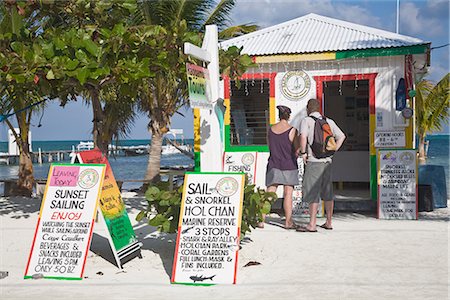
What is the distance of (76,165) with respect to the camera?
6.34m

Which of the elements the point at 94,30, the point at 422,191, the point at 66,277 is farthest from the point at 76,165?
the point at 422,191

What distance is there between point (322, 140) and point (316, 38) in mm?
3121

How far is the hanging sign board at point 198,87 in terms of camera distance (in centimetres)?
577

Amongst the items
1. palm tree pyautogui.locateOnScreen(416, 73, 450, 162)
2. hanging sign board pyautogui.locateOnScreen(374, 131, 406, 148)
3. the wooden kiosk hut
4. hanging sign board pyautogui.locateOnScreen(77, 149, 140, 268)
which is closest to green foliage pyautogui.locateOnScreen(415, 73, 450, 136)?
palm tree pyautogui.locateOnScreen(416, 73, 450, 162)

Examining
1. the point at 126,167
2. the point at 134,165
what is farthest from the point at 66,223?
the point at 134,165

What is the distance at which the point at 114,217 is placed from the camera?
6473mm

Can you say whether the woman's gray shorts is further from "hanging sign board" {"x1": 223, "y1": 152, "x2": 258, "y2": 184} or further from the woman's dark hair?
"hanging sign board" {"x1": 223, "y1": 152, "x2": 258, "y2": 184}

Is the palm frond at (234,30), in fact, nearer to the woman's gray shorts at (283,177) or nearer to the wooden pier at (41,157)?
the woman's gray shorts at (283,177)

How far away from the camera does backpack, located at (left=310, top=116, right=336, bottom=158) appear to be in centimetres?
809

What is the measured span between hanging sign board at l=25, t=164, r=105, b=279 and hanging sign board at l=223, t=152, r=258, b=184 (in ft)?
14.0

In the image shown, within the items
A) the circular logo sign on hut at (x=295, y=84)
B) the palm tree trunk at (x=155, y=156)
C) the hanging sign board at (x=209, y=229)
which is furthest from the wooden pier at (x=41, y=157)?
the hanging sign board at (x=209, y=229)

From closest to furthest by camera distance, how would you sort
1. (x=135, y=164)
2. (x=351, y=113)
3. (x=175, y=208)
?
(x=175, y=208)
(x=351, y=113)
(x=135, y=164)

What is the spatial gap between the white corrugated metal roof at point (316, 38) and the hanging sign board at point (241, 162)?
5.67ft

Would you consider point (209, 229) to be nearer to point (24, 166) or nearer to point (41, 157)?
point (24, 166)
